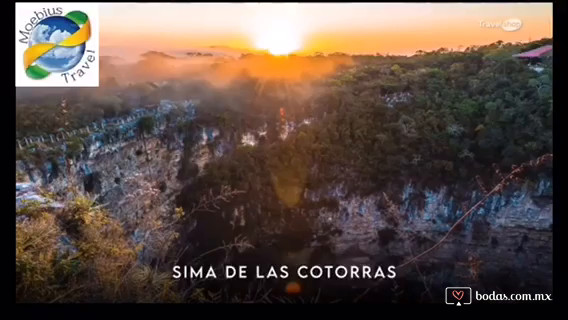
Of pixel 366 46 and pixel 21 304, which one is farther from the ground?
pixel 366 46

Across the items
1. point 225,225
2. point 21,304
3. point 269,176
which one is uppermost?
point 269,176

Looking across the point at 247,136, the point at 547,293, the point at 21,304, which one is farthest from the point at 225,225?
the point at 547,293

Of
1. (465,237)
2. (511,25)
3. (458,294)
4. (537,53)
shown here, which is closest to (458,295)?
(458,294)

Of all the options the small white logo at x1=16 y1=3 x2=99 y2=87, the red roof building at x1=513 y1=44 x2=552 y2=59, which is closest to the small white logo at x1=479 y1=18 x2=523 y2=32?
the red roof building at x1=513 y1=44 x2=552 y2=59

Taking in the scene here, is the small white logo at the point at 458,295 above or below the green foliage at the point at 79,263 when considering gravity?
below

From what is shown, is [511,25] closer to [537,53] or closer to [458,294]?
[537,53]

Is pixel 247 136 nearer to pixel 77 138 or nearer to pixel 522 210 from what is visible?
pixel 77 138

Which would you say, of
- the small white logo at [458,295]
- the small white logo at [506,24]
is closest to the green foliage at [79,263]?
the small white logo at [458,295]

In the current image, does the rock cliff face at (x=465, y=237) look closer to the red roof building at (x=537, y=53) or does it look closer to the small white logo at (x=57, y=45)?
the red roof building at (x=537, y=53)
